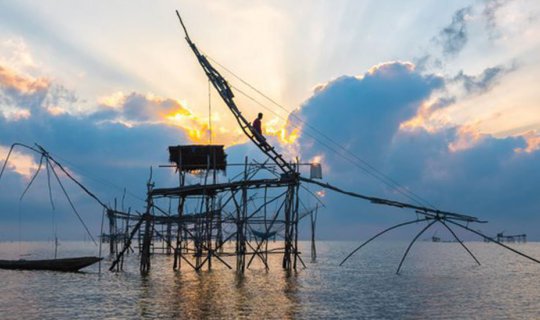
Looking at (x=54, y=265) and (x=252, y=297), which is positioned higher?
(x=54, y=265)

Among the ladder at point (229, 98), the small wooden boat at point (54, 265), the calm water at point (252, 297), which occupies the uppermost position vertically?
the ladder at point (229, 98)

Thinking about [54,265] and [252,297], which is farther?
[54,265]

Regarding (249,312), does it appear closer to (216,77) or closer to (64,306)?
(64,306)

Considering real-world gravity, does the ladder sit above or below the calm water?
above

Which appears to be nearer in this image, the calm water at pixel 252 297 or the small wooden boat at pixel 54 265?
the calm water at pixel 252 297

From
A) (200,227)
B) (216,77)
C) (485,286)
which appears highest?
(216,77)

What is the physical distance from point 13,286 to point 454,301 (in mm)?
21265

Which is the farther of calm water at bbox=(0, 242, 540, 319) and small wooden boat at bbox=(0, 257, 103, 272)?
small wooden boat at bbox=(0, 257, 103, 272)

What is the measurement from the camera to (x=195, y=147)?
32312 millimetres

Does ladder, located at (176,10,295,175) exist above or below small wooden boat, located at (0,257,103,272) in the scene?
above

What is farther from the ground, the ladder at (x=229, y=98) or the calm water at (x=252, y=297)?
the ladder at (x=229, y=98)

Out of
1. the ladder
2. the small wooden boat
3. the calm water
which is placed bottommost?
the calm water

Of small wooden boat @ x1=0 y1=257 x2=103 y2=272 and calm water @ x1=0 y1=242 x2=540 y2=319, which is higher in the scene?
small wooden boat @ x1=0 y1=257 x2=103 y2=272

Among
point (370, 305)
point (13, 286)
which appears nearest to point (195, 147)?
point (13, 286)
